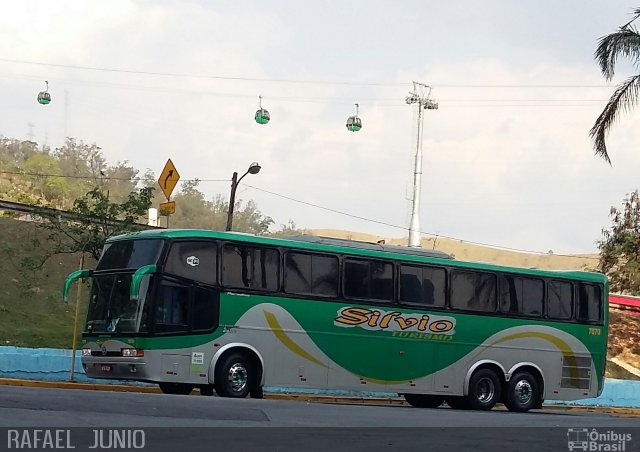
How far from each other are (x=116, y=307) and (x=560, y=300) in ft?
37.6

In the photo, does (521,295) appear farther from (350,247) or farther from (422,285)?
(350,247)

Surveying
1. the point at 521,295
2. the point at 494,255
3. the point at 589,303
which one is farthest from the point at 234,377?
the point at 494,255

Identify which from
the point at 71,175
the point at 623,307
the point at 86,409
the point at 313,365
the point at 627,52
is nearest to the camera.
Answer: the point at 86,409

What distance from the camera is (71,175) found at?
317 ft

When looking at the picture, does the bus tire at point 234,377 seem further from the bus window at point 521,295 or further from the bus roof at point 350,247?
the bus window at point 521,295

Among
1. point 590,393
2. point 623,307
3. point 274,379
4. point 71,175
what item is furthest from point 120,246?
point 71,175

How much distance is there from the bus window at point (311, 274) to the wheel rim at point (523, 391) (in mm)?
5793

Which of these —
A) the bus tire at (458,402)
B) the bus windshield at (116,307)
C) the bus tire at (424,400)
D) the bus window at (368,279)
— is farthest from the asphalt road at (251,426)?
the bus tire at (424,400)

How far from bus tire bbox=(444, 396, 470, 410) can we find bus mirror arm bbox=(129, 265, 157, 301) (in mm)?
8886

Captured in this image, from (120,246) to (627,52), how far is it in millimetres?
16453

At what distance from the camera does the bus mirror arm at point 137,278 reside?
21.4m

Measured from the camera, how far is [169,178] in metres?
29.4

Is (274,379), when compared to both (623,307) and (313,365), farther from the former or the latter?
(623,307)

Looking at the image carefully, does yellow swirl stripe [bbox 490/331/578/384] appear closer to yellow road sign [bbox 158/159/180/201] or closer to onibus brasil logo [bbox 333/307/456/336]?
onibus brasil logo [bbox 333/307/456/336]
